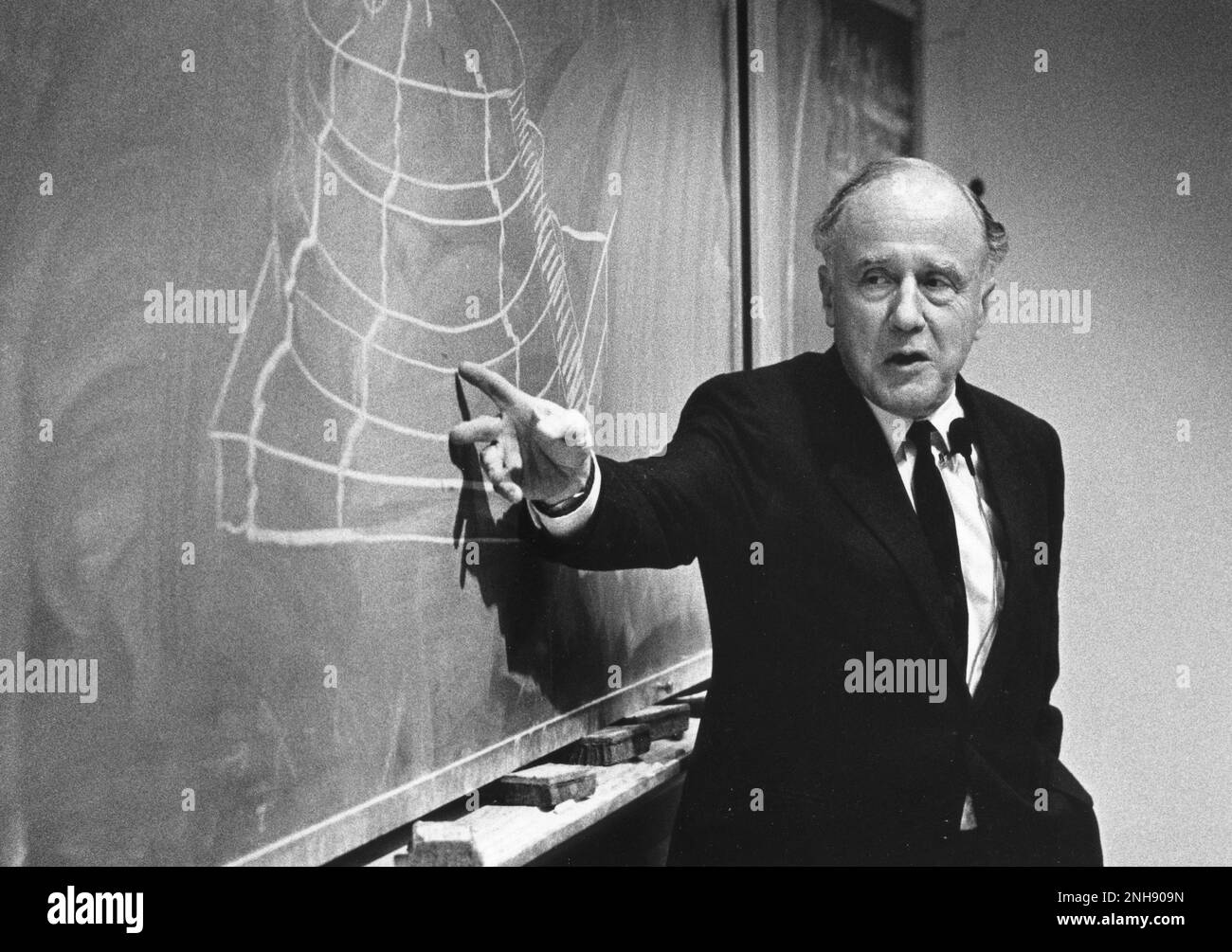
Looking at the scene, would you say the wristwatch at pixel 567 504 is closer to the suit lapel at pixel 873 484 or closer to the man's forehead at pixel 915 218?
the suit lapel at pixel 873 484

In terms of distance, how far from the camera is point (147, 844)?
103 centimetres

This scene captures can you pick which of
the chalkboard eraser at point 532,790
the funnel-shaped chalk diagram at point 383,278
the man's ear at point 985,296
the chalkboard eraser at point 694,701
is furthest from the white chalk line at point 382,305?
the chalkboard eraser at point 694,701

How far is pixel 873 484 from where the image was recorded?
1795 mm

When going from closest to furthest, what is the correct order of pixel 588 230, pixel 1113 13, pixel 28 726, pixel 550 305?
pixel 28 726 < pixel 550 305 < pixel 588 230 < pixel 1113 13

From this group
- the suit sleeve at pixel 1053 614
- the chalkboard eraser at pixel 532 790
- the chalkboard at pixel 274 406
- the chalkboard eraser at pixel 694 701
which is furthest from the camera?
the chalkboard eraser at pixel 694 701

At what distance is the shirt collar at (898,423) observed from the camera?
1.83 metres

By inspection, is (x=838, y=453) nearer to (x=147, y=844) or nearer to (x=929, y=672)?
(x=929, y=672)

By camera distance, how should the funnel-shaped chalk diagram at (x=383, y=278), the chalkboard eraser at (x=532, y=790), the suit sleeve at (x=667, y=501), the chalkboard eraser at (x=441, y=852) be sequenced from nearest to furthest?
the funnel-shaped chalk diagram at (x=383, y=278) → the chalkboard eraser at (x=441, y=852) → the suit sleeve at (x=667, y=501) → the chalkboard eraser at (x=532, y=790)

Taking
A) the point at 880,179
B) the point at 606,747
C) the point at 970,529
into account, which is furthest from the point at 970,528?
the point at 606,747

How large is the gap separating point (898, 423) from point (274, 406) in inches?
39.7

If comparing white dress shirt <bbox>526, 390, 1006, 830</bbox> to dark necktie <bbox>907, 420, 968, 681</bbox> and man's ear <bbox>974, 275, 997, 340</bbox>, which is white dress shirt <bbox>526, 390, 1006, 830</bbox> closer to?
dark necktie <bbox>907, 420, 968, 681</bbox>
